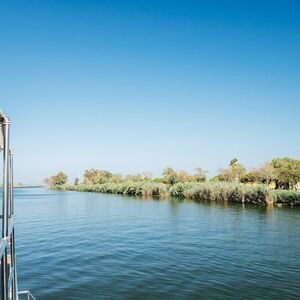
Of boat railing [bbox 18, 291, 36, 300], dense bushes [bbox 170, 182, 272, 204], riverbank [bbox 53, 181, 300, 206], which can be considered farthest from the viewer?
dense bushes [bbox 170, 182, 272, 204]

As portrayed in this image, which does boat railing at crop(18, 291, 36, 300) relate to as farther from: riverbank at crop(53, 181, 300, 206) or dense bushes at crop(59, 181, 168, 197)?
dense bushes at crop(59, 181, 168, 197)

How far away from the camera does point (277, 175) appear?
61.2m

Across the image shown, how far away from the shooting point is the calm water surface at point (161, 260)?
1118 cm

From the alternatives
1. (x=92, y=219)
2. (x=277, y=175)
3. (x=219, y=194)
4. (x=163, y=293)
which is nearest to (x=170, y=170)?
(x=277, y=175)

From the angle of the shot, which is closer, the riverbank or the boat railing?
the boat railing

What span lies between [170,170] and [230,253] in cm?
7480

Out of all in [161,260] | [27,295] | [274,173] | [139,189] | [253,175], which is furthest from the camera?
[253,175]

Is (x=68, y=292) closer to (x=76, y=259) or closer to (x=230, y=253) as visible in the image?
(x=76, y=259)

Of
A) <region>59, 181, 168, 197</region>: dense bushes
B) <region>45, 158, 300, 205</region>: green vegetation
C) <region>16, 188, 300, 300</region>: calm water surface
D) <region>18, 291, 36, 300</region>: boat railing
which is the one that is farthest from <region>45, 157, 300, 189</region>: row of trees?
<region>18, 291, 36, 300</region>: boat railing

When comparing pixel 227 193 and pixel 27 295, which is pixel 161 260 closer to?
pixel 27 295

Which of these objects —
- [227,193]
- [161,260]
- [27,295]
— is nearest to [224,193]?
[227,193]

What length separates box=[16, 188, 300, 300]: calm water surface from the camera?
11.2 metres

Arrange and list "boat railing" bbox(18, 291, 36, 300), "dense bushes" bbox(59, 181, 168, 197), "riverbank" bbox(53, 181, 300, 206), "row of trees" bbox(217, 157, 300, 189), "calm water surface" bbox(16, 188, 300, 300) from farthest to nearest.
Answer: "dense bushes" bbox(59, 181, 168, 197) < "row of trees" bbox(217, 157, 300, 189) < "riverbank" bbox(53, 181, 300, 206) < "calm water surface" bbox(16, 188, 300, 300) < "boat railing" bbox(18, 291, 36, 300)

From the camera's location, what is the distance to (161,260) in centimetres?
1511
